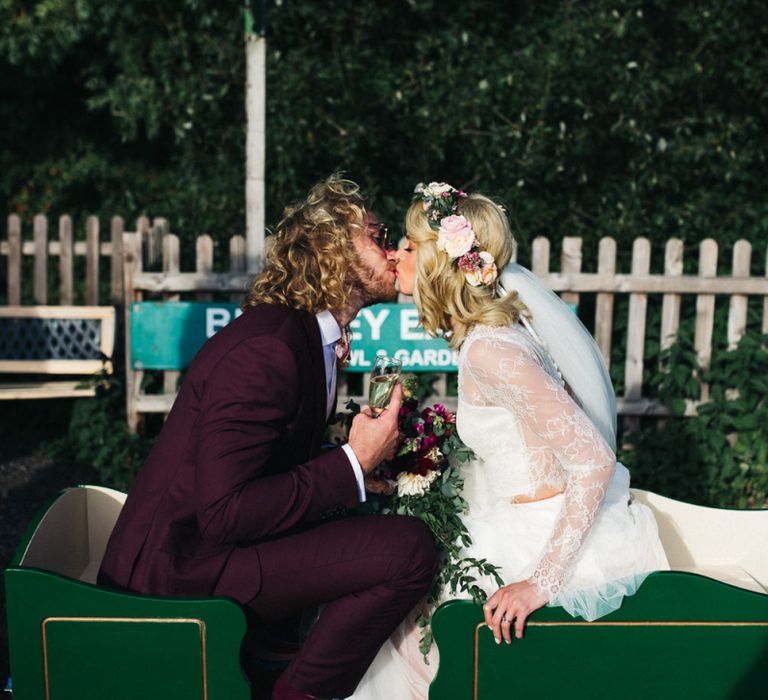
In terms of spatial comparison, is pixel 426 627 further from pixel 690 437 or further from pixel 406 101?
pixel 406 101

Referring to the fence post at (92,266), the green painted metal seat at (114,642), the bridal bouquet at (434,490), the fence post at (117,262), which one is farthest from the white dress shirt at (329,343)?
the fence post at (92,266)

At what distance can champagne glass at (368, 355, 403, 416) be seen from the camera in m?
2.75

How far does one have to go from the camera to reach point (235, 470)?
239 cm

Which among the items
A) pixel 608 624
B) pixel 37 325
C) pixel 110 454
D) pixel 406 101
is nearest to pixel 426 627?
pixel 608 624

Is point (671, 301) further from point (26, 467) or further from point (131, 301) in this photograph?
point (26, 467)

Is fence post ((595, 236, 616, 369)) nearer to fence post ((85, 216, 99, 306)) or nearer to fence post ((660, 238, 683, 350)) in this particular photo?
fence post ((660, 238, 683, 350))

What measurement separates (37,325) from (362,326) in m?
2.56

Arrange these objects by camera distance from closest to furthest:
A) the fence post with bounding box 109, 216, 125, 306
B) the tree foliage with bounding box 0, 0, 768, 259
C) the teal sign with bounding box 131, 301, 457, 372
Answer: the teal sign with bounding box 131, 301, 457, 372 < the fence post with bounding box 109, 216, 125, 306 < the tree foliage with bounding box 0, 0, 768, 259

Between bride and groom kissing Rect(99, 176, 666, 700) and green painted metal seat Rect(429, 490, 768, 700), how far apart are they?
65mm

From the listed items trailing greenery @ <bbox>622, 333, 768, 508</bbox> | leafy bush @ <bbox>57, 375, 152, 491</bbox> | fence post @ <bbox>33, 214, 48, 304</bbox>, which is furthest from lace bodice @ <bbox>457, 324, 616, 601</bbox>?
fence post @ <bbox>33, 214, 48, 304</bbox>

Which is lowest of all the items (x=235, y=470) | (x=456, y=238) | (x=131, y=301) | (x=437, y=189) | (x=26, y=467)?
(x=26, y=467)

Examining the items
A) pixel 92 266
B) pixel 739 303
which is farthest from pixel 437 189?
pixel 92 266

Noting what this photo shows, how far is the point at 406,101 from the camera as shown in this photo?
7.61 m

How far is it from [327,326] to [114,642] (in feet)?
3.45
